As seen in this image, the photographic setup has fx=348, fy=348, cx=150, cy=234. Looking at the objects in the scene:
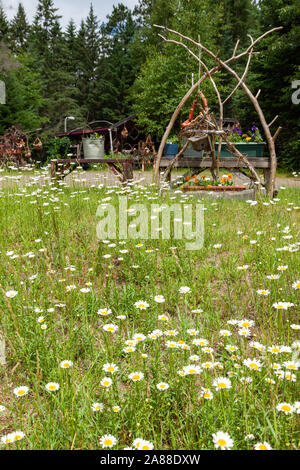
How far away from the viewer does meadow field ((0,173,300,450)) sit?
128cm

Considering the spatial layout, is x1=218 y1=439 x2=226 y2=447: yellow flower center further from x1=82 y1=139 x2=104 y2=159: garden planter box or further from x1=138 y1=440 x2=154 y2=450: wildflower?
x1=82 y1=139 x2=104 y2=159: garden planter box

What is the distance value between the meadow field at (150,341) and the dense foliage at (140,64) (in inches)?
495

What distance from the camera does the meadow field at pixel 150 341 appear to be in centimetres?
128

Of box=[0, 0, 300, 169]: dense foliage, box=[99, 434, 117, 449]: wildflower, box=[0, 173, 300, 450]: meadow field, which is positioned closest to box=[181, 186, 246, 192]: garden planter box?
box=[0, 173, 300, 450]: meadow field

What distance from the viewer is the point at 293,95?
14.9 metres

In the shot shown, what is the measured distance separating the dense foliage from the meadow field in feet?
41.2

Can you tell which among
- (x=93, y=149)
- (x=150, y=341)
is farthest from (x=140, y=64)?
(x=150, y=341)

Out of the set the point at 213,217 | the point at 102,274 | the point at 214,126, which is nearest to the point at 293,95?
the point at 214,126

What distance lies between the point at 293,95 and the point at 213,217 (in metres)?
13.2

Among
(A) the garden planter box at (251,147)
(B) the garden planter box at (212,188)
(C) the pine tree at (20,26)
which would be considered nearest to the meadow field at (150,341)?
(B) the garden planter box at (212,188)

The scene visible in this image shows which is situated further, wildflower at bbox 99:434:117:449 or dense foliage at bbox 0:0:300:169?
dense foliage at bbox 0:0:300:169

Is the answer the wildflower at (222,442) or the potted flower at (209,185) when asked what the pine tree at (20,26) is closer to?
the potted flower at (209,185)

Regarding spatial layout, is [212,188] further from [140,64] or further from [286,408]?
[140,64]
